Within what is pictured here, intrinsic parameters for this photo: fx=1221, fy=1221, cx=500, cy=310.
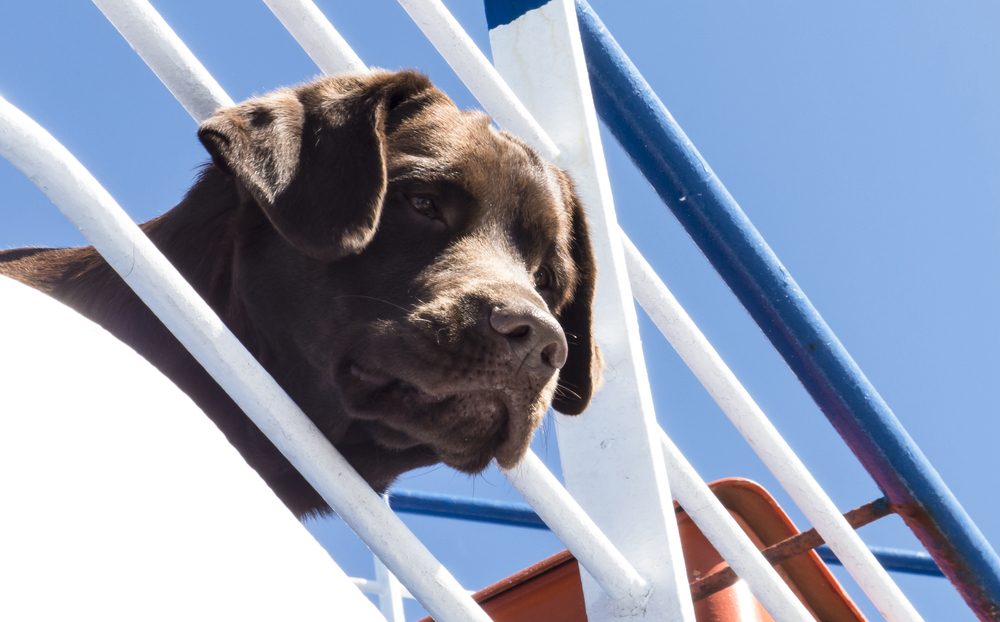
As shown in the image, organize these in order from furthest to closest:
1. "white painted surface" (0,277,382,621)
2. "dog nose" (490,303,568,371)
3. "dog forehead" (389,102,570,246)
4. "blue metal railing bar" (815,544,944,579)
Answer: "blue metal railing bar" (815,544,944,579), "dog forehead" (389,102,570,246), "dog nose" (490,303,568,371), "white painted surface" (0,277,382,621)

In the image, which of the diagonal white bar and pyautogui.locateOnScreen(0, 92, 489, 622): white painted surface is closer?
pyautogui.locateOnScreen(0, 92, 489, 622): white painted surface

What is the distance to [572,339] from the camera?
2.63 metres

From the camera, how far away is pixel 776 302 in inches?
100

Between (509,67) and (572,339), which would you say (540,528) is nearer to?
(572,339)

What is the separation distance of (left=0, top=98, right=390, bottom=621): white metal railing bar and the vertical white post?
20.6 inches

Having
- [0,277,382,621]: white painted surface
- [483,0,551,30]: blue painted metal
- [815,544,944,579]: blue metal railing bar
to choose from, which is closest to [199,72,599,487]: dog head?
[483,0,551,30]: blue painted metal

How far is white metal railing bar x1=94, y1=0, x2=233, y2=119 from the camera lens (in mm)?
1881

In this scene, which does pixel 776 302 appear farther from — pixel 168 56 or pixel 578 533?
pixel 168 56

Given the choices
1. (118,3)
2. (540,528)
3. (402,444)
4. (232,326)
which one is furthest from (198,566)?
(540,528)

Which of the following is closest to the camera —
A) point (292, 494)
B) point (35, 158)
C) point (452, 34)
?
point (35, 158)

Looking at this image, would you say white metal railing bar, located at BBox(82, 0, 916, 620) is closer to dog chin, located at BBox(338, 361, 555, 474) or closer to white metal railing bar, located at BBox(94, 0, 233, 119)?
white metal railing bar, located at BBox(94, 0, 233, 119)

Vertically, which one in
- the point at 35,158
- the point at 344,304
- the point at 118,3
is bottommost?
the point at 344,304

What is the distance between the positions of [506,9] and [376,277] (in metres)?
0.72

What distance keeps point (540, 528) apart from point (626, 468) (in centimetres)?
158
